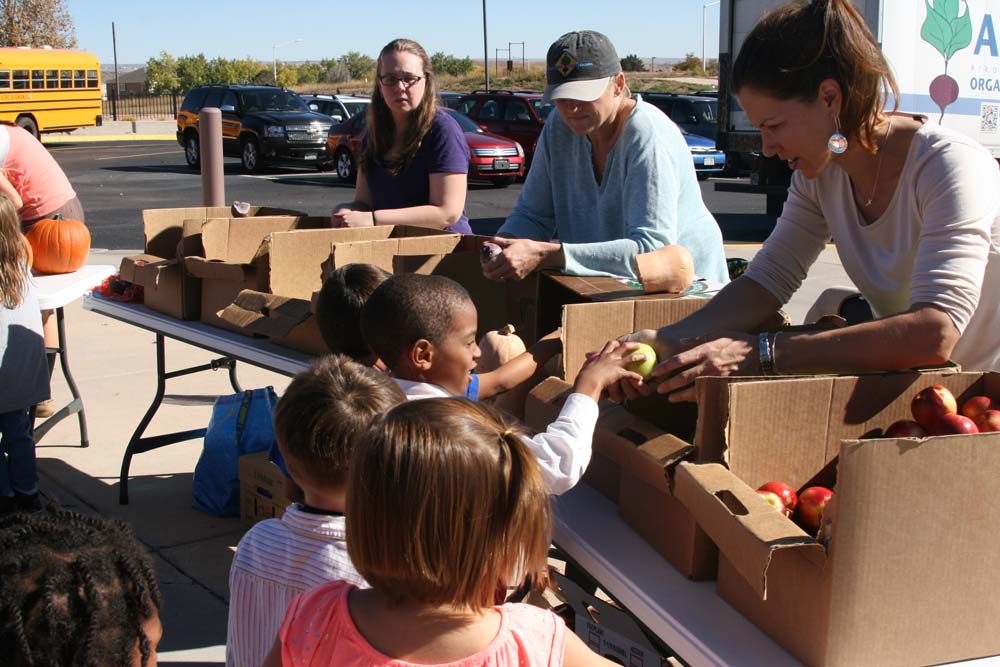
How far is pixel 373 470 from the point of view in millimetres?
A: 1447

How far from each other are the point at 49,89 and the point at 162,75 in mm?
45028

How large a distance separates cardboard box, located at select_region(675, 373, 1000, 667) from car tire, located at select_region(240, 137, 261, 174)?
20.6 metres

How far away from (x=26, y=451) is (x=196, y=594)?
88 cm

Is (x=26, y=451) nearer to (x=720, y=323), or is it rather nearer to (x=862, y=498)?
(x=720, y=323)

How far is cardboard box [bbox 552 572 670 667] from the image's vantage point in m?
2.31

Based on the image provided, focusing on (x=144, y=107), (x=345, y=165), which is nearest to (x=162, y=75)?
(x=144, y=107)

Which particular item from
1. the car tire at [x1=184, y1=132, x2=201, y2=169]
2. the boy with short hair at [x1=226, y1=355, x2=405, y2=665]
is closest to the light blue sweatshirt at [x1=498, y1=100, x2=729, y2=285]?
the boy with short hair at [x1=226, y1=355, x2=405, y2=665]

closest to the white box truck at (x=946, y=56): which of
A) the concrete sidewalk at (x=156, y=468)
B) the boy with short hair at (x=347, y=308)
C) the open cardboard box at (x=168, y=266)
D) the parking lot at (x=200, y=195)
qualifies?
the parking lot at (x=200, y=195)

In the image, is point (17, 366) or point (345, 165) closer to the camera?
point (17, 366)

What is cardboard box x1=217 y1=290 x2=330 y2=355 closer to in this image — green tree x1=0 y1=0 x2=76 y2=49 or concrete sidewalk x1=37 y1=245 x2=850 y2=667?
concrete sidewalk x1=37 y1=245 x2=850 y2=667

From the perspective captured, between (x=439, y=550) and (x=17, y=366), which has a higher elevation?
(x=439, y=550)

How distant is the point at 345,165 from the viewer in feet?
65.3

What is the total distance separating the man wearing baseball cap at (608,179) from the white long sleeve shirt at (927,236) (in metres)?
0.51

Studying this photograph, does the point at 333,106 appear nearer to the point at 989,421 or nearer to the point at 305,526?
the point at 305,526
